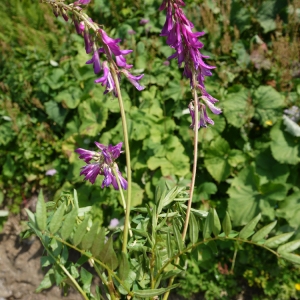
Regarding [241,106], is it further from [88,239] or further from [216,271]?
[88,239]

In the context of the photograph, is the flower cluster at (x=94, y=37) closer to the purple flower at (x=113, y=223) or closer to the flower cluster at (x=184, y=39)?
the flower cluster at (x=184, y=39)

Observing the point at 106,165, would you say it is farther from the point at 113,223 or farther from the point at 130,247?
the point at 113,223

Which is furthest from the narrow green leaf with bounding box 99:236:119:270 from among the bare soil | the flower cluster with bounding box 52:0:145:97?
the bare soil

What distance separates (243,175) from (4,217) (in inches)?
84.8

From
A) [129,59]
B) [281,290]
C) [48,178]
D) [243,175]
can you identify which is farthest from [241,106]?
[48,178]

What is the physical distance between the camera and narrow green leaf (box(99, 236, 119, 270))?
32.4 inches

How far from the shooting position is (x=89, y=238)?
83 cm

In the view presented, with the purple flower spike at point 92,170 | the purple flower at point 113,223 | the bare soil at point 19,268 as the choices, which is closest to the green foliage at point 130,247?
the purple flower spike at point 92,170

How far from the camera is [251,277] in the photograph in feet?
8.69

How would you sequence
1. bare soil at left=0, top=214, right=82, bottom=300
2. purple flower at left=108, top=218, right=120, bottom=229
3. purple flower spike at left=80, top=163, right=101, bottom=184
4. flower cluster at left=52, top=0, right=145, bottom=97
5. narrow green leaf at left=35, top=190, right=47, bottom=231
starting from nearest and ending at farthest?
1. narrow green leaf at left=35, top=190, right=47, bottom=231
2. flower cluster at left=52, top=0, right=145, bottom=97
3. purple flower spike at left=80, top=163, right=101, bottom=184
4. purple flower at left=108, top=218, right=120, bottom=229
5. bare soil at left=0, top=214, right=82, bottom=300

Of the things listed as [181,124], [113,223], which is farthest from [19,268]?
[181,124]

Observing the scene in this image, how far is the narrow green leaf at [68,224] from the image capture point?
0.81m

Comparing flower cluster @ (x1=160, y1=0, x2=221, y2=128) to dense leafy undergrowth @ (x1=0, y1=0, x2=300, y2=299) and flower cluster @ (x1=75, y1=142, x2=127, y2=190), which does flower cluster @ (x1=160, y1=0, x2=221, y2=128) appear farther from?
dense leafy undergrowth @ (x1=0, y1=0, x2=300, y2=299)

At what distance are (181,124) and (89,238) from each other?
2.09 meters
